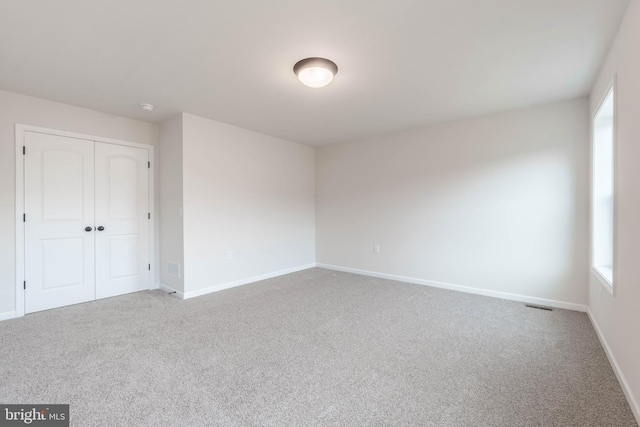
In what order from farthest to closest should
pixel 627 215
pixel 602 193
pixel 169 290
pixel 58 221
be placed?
pixel 169 290 → pixel 58 221 → pixel 602 193 → pixel 627 215

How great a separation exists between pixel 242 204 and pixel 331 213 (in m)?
1.76

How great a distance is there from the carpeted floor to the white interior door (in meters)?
0.29

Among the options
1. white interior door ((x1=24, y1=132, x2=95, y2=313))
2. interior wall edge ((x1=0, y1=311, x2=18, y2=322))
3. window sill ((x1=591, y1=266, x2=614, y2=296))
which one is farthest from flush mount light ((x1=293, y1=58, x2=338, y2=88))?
interior wall edge ((x1=0, y1=311, x2=18, y2=322))

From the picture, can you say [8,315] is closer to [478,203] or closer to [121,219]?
[121,219]

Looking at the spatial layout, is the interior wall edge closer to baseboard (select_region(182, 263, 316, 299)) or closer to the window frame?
baseboard (select_region(182, 263, 316, 299))

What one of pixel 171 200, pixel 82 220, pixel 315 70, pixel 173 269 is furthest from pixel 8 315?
pixel 315 70

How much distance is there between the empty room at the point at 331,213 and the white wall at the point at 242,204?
4cm

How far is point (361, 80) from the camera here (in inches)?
111

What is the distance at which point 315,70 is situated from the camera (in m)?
2.45

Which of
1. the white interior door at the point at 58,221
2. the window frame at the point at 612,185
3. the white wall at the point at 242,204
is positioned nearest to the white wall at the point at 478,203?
the window frame at the point at 612,185

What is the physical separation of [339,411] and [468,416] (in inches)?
27.5

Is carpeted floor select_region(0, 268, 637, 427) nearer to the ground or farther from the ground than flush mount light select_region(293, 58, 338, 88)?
nearer to the ground

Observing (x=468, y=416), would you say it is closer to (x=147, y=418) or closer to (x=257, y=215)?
(x=147, y=418)

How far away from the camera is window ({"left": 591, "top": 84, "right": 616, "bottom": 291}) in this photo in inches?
112
